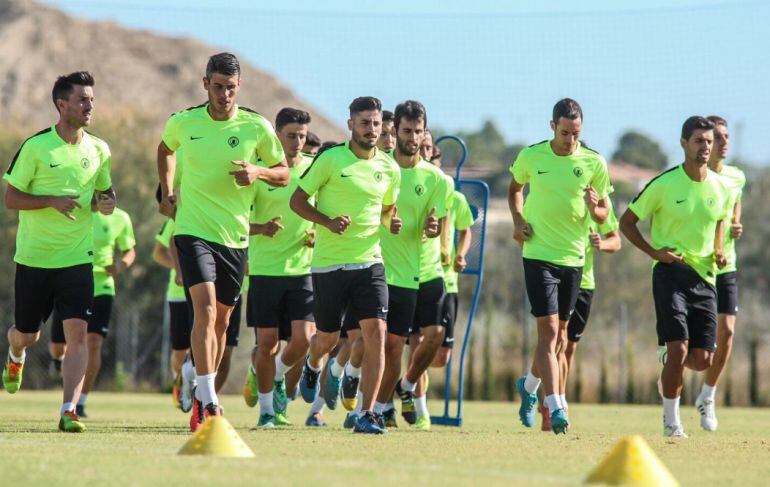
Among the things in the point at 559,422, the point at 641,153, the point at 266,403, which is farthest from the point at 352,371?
the point at 641,153

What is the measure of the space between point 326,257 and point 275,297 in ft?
5.60

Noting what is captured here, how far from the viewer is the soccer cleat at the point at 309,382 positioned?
1291 centimetres

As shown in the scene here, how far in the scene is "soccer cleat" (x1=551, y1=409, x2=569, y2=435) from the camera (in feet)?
38.2

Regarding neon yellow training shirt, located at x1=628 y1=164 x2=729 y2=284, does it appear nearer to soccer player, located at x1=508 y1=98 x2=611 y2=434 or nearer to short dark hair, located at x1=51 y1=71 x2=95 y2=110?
soccer player, located at x1=508 y1=98 x2=611 y2=434

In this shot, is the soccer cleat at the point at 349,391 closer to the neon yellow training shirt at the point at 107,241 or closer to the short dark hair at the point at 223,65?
the short dark hair at the point at 223,65

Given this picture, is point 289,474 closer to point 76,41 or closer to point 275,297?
point 275,297

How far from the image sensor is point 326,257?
11.3m

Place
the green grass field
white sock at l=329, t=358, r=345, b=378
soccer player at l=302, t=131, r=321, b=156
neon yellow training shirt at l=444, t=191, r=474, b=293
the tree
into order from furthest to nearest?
the tree < soccer player at l=302, t=131, r=321, b=156 < neon yellow training shirt at l=444, t=191, r=474, b=293 < white sock at l=329, t=358, r=345, b=378 < the green grass field

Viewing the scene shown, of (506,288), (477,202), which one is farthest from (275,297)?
(506,288)

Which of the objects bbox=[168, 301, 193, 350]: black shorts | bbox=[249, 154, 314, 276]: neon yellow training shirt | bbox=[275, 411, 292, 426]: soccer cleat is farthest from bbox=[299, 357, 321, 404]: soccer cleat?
bbox=[168, 301, 193, 350]: black shorts

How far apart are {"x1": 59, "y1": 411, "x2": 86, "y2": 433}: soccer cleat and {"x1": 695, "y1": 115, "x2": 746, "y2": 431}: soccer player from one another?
19.2ft

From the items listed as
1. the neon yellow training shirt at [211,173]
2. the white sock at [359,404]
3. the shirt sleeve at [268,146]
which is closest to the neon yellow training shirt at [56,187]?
the neon yellow training shirt at [211,173]

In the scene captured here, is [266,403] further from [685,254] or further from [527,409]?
[685,254]

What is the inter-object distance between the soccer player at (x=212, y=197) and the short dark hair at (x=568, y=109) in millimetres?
2574
